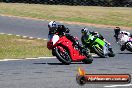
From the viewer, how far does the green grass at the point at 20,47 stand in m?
21.7

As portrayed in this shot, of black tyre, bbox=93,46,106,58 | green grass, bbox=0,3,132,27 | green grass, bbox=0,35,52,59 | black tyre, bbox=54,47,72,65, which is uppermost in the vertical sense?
black tyre, bbox=54,47,72,65

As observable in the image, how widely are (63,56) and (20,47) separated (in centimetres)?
861

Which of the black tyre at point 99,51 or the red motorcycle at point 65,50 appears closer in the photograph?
the red motorcycle at point 65,50

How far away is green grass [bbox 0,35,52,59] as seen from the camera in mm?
21663

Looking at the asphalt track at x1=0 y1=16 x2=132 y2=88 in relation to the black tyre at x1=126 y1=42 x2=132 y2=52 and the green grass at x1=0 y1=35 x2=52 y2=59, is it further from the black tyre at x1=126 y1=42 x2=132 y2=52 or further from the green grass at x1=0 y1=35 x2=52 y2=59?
the green grass at x1=0 y1=35 x2=52 y2=59

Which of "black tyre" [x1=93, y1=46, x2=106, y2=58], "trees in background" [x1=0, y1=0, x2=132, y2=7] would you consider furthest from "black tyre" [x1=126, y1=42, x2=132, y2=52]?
"trees in background" [x1=0, y1=0, x2=132, y2=7]

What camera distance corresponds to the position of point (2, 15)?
43.9 m

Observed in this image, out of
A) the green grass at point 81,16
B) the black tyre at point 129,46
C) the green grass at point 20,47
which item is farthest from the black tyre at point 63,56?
the green grass at point 81,16

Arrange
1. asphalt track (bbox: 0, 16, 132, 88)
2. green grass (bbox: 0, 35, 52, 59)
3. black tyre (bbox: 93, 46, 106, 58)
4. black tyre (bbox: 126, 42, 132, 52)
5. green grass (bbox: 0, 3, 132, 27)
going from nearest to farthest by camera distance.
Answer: asphalt track (bbox: 0, 16, 132, 88) < black tyre (bbox: 93, 46, 106, 58) < green grass (bbox: 0, 35, 52, 59) < black tyre (bbox: 126, 42, 132, 52) < green grass (bbox: 0, 3, 132, 27)

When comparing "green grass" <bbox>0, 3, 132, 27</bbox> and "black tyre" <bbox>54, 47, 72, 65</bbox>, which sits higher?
"black tyre" <bbox>54, 47, 72, 65</bbox>

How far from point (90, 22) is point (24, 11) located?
374 inches

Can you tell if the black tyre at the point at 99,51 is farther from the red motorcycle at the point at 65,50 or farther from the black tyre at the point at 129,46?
the black tyre at the point at 129,46

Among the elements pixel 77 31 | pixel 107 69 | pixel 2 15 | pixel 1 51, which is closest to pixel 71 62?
pixel 107 69

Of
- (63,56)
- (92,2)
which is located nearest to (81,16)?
(92,2)
